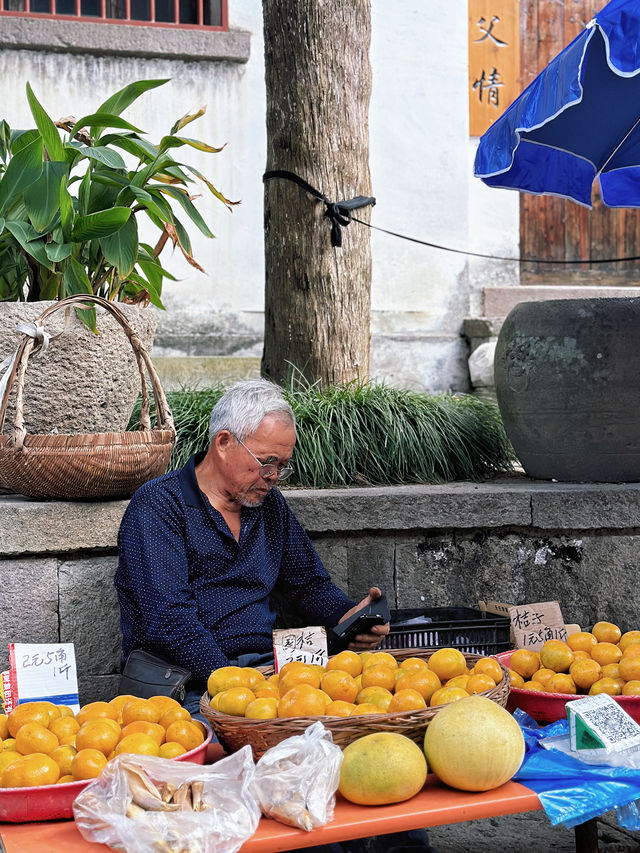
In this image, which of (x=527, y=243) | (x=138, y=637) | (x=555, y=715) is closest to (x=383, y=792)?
(x=555, y=715)

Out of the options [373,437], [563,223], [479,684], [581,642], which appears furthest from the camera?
[563,223]

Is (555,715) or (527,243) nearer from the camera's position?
(555,715)

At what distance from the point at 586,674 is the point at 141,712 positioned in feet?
3.06

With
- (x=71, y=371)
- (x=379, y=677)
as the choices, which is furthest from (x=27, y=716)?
(x=71, y=371)

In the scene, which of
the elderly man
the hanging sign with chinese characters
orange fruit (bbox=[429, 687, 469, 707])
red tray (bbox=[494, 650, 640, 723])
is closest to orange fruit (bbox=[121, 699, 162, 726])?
orange fruit (bbox=[429, 687, 469, 707])

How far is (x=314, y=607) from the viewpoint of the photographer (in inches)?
124

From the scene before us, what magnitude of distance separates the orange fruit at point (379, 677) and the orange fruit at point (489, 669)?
0.17 meters

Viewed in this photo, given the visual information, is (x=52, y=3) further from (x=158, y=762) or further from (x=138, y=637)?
(x=158, y=762)

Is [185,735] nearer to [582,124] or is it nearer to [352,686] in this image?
[352,686]

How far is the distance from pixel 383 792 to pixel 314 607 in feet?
4.72

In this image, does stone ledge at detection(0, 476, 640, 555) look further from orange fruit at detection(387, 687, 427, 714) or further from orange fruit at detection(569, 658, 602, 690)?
orange fruit at detection(387, 687, 427, 714)

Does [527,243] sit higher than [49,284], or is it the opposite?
[527,243]

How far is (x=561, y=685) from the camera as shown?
2.18 meters

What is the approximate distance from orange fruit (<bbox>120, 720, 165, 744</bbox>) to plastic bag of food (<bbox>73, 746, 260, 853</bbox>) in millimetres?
158
